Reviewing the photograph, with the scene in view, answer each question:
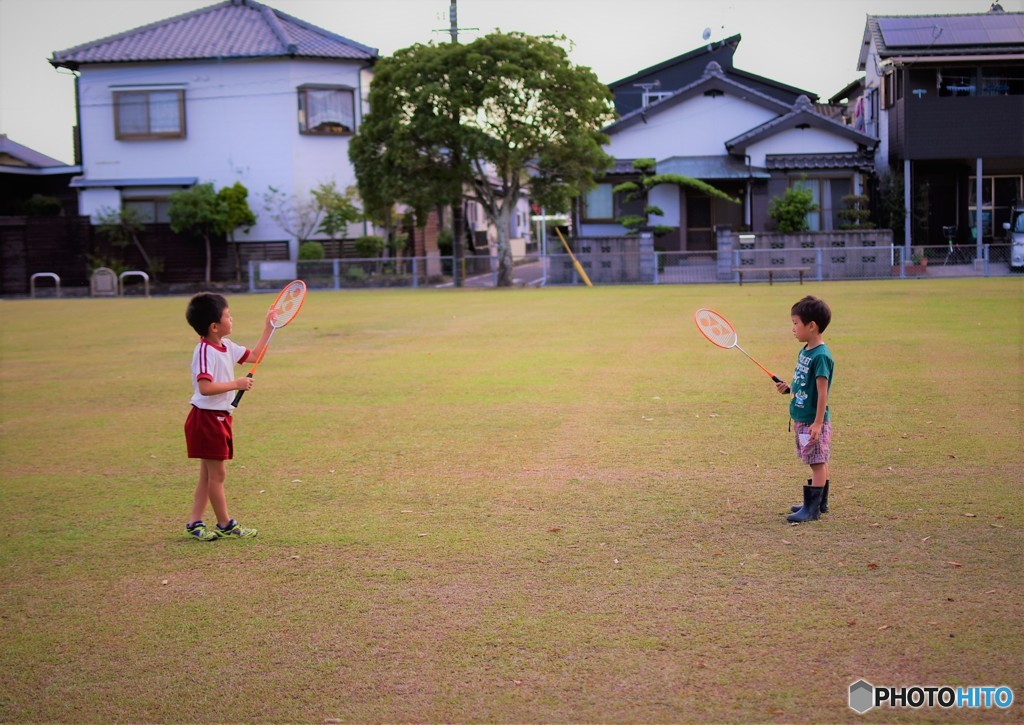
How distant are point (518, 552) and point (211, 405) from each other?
201cm

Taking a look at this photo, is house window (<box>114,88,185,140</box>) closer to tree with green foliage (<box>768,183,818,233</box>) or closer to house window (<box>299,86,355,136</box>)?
house window (<box>299,86,355,136</box>)

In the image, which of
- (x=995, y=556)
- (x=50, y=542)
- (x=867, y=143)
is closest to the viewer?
(x=995, y=556)

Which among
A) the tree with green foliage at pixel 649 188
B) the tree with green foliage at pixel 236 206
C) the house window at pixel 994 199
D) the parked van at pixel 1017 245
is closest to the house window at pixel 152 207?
the tree with green foliage at pixel 236 206

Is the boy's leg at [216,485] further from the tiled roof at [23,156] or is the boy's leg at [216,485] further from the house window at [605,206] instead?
the tiled roof at [23,156]

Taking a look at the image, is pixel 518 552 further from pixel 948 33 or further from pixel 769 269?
pixel 948 33

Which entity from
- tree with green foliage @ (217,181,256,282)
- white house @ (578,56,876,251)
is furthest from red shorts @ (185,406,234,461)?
tree with green foliage @ (217,181,256,282)

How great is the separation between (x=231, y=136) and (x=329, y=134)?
142 inches

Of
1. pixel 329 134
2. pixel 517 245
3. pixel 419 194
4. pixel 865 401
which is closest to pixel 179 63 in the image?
pixel 329 134

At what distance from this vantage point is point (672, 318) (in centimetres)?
2066

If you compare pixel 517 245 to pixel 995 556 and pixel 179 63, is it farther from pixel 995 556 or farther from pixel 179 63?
pixel 995 556

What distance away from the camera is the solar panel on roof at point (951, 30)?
35.2 meters

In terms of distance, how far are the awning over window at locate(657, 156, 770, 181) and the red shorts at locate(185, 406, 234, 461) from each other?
32.4 m

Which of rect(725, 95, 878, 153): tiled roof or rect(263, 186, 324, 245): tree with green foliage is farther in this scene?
rect(263, 186, 324, 245): tree with green foliage

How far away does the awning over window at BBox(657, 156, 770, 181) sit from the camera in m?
37.0
